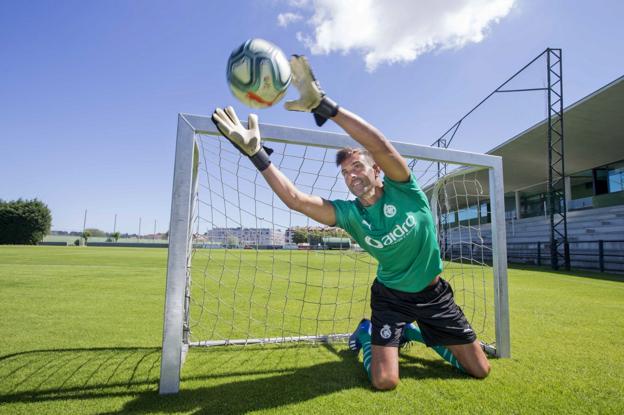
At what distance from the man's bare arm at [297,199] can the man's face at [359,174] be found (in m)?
0.28

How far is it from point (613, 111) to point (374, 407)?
19.5 meters

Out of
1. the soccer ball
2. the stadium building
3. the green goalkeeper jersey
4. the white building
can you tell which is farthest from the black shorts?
the stadium building

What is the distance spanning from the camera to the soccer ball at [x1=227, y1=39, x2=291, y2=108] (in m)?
2.17

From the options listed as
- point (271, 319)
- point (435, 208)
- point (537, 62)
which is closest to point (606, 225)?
point (537, 62)

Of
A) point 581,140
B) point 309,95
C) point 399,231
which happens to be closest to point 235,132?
point 309,95

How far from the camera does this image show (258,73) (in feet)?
7.11

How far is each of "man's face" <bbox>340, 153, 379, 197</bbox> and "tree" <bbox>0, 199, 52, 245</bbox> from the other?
205 ft

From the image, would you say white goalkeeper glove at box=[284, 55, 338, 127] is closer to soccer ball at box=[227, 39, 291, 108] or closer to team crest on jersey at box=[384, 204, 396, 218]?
soccer ball at box=[227, 39, 291, 108]

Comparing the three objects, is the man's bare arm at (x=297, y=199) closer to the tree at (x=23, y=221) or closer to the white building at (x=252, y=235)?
the white building at (x=252, y=235)

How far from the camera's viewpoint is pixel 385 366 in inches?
104

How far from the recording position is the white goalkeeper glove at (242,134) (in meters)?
2.29

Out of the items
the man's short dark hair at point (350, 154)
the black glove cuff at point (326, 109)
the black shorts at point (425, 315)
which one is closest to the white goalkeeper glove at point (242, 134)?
the black glove cuff at point (326, 109)

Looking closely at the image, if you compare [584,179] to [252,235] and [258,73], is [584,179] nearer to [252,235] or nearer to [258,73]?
[252,235]

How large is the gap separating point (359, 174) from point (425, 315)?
4.35ft
